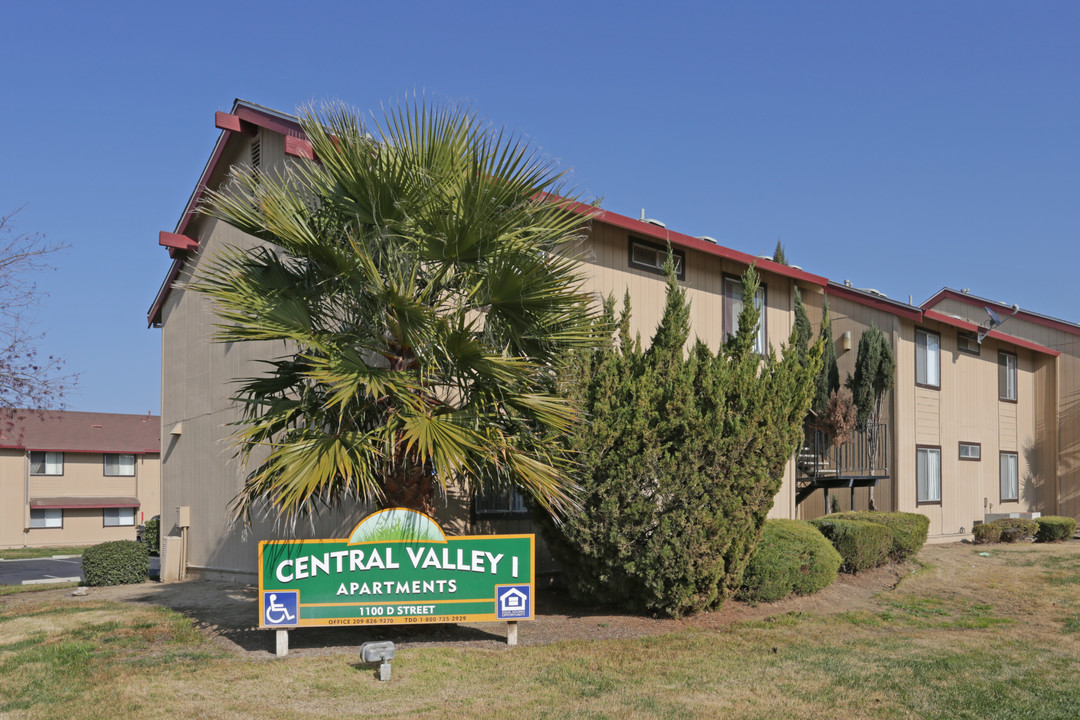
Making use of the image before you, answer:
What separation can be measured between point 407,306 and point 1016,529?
779 inches

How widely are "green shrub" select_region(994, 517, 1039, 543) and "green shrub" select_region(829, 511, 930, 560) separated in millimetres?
7057

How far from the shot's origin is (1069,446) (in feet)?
88.4

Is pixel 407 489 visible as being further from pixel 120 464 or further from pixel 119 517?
pixel 120 464

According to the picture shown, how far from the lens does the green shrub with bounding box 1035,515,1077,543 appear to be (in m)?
22.7

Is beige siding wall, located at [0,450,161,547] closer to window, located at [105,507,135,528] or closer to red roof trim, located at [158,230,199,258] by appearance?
window, located at [105,507,135,528]

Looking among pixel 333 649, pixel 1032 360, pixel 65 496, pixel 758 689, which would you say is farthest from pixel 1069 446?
pixel 65 496

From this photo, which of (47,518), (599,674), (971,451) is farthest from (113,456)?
(599,674)

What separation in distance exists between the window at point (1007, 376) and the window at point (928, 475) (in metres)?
4.38

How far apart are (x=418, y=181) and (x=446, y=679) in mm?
5084

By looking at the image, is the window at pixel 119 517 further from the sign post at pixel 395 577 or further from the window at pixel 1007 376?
the window at pixel 1007 376

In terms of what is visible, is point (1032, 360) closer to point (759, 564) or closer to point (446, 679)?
point (759, 564)

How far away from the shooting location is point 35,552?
35.6 metres

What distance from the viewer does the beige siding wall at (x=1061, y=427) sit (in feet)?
87.9

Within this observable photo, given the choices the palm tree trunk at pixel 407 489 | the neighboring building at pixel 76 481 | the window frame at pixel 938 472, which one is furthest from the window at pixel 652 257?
the neighboring building at pixel 76 481
